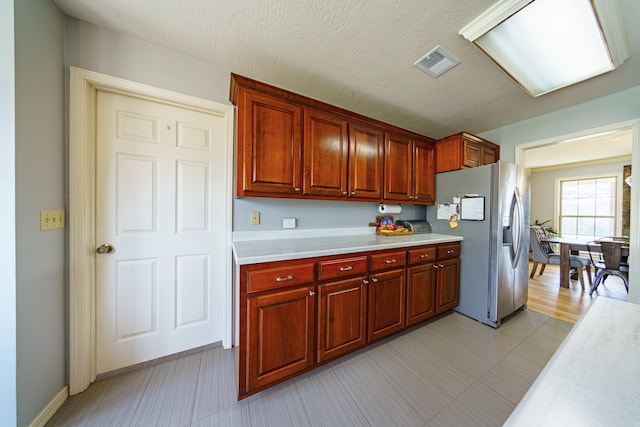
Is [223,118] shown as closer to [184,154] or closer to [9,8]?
[184,154]

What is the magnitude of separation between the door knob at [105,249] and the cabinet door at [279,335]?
1115 mm

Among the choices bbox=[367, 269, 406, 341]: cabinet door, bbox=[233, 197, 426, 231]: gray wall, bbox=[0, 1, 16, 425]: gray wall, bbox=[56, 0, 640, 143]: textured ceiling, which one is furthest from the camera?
bbox=[233, 197, 426, 231]: gray wall

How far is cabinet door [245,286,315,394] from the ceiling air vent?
193 cm

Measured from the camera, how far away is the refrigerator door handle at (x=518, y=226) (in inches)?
91.2

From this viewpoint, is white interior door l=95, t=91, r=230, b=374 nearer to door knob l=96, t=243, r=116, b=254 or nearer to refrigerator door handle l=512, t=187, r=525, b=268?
door knob l=96, t=243, r=116, b=254

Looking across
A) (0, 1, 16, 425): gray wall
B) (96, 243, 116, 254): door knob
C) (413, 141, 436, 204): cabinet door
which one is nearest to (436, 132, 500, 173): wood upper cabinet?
(413, 141, 436, 204): cabinet door

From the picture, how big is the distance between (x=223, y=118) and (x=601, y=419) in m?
2.34

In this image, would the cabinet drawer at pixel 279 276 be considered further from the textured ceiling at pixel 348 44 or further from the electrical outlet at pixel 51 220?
the textured ceiling at pixel 348 44

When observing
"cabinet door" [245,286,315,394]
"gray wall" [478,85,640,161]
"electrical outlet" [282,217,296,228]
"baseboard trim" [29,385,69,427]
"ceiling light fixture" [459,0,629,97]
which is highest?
"ceiling light fixture" [459,0,629,97]

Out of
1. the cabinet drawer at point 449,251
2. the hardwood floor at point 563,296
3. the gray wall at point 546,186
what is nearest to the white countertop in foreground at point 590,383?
the cabinet drawer at point 449,251

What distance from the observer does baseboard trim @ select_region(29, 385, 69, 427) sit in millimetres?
1148

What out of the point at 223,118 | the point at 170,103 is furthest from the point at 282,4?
the point at 170,103

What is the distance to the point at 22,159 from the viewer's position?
108 centimetres

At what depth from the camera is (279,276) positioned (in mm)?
1370
